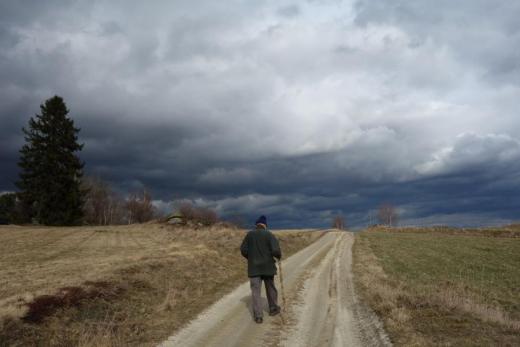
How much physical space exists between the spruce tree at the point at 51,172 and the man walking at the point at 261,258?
5571 centimetres

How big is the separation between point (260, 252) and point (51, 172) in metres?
58.0

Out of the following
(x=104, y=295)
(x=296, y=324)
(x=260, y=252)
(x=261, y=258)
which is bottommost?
(x=296, y=324)

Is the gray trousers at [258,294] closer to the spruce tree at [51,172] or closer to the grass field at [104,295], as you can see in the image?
the grass field at [104,295]

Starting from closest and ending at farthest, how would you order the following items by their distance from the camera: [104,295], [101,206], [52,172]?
[104,295] < [52,172] < [101,206]

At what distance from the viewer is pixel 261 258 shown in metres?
13.3

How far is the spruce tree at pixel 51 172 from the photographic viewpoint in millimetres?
62031

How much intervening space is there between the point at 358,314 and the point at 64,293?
30.7 ft

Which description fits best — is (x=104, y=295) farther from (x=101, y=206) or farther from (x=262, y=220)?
(x=101, y=206)

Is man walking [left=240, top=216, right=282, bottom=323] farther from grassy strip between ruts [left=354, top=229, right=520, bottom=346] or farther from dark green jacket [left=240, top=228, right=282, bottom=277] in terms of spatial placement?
grassy strip between ruts [left=354, top=229, right=520, bottom=346]

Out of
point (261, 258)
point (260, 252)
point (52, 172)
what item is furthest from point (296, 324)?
point (52, 172)

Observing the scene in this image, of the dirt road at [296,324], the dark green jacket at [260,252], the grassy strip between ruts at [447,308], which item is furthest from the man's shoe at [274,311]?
the grassy strip between ruts at [447,308]

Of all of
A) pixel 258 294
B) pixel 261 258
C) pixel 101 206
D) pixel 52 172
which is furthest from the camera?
pixel 101 206

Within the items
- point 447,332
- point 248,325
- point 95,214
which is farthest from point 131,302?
point 95,214

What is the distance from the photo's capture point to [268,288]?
531 inches
